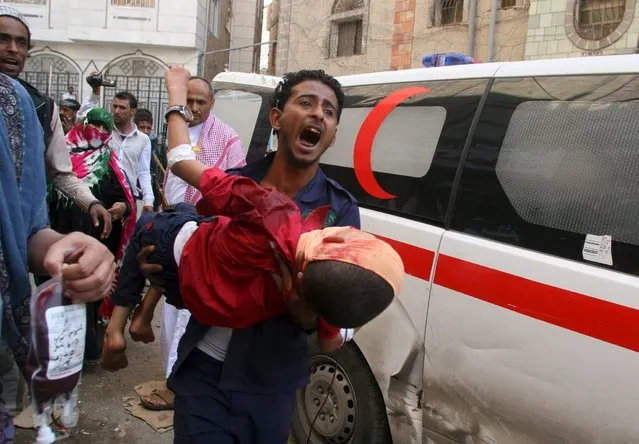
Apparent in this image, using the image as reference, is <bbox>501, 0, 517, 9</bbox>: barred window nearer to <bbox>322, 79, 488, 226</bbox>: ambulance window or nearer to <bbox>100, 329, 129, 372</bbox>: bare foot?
<bbox>322, 79, 488, 226</bbox>: ambulance window

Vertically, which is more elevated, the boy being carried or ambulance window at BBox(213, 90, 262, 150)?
ambulance window at BBox(213, 90, 262, 150)

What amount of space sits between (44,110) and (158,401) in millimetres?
1943

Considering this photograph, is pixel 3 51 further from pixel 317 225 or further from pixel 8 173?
pixel 317 225

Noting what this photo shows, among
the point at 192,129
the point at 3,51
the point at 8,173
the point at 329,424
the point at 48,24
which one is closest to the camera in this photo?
the point at 8,173

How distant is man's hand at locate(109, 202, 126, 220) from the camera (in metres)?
3.99

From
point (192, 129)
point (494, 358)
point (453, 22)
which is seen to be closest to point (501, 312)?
point (494, 358)

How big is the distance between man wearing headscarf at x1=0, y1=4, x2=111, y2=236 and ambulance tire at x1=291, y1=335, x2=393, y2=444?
135 centimetres

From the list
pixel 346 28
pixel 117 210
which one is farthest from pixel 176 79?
pixel 346 28

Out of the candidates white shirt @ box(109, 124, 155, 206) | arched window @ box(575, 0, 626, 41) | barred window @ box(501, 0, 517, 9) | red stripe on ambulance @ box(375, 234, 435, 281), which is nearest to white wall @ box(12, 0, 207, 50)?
barred window @ box(501, 0, 517, 9)

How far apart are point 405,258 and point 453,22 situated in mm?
12099

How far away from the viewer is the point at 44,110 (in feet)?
7.95

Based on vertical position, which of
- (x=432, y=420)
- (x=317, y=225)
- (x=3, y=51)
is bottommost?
(x=432, y=420)

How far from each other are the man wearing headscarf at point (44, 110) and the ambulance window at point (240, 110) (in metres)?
1.39

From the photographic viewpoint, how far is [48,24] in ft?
59.1
